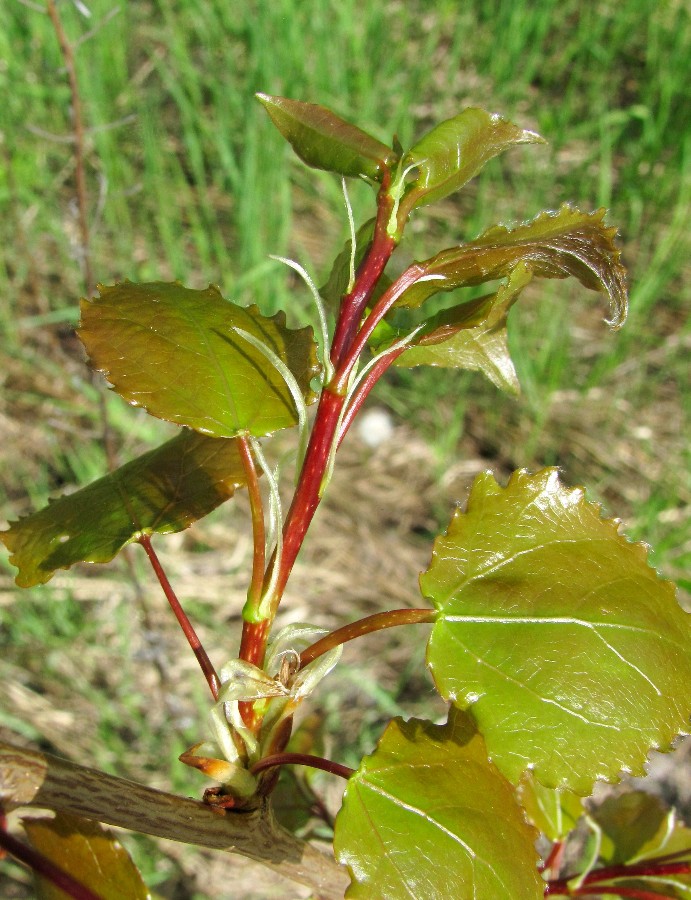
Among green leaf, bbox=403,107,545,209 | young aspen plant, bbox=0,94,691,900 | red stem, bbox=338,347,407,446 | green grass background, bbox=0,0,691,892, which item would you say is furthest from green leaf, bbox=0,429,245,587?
green grass background, bbox=0,0,691,892

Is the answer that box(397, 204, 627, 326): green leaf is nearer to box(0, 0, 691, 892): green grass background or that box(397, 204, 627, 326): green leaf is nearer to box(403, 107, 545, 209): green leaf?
box(403, 107, 545, 209): green leaf

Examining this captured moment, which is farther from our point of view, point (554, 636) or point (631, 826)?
point (631, 826)

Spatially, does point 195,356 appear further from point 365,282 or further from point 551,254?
point 551,254

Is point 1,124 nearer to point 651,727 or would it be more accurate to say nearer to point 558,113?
point 558,113

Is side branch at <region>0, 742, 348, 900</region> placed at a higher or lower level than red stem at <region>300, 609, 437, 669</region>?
lower

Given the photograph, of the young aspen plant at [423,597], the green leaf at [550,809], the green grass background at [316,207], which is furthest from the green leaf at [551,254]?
the green grass background at [316,207]

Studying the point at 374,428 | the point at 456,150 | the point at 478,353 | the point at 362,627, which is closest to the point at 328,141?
the point at 456,150

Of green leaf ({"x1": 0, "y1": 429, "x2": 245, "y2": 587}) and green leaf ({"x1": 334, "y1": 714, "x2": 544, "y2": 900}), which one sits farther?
green leaf ({"x1": 0, "y1": 429, "x2": 245, "y2": 587})
